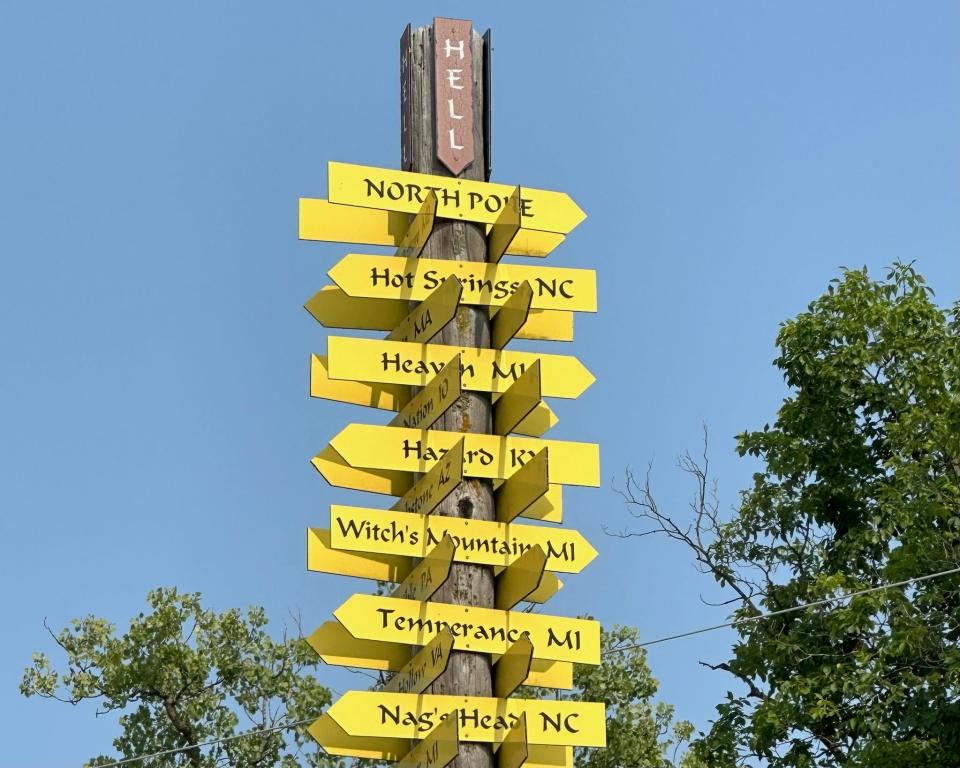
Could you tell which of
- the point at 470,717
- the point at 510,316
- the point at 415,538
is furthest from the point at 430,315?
the point at 470,717

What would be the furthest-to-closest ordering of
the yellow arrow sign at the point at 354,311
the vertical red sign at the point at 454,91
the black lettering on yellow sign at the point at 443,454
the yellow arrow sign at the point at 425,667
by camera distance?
the vertical red sign at the point at 454,91
the yellow arrow sign at the point at 354,311
the black lettering on yellow sign at the point at 443,454
the yellow arrow sign at the point at 425,667

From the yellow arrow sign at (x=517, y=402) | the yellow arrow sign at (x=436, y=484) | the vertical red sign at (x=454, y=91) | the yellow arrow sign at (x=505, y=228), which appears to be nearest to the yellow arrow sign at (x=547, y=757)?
the yellow arrow sign at (x=436, y=484)

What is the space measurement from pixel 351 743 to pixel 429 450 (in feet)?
4.17

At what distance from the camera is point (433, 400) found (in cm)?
732

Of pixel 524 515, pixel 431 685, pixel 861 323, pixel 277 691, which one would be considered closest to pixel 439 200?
pixel 524 515

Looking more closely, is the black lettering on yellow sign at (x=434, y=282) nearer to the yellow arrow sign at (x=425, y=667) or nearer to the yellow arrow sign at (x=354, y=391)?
the yellow arrow sign at (x=354, y=391)

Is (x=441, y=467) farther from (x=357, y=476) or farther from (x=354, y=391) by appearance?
(x=354, y=391)

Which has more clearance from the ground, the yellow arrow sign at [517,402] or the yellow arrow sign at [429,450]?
the yellow arrow sign at [517,402]

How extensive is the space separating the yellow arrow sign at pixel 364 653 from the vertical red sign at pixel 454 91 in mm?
2155

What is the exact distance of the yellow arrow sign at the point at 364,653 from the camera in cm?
725

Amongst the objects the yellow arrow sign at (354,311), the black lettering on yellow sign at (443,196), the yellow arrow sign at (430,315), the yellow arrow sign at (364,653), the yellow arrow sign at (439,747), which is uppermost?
the black lettering on yellow sign at (443,196)

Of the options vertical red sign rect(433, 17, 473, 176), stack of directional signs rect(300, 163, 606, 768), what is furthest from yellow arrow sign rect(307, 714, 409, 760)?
vertical red sign rect(433, 17, 473, 176)

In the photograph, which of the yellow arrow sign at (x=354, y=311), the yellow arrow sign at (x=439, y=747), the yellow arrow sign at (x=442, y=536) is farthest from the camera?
the yellow arrow sign at (x=354, y=311)

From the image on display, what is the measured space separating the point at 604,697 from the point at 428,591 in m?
17.2
